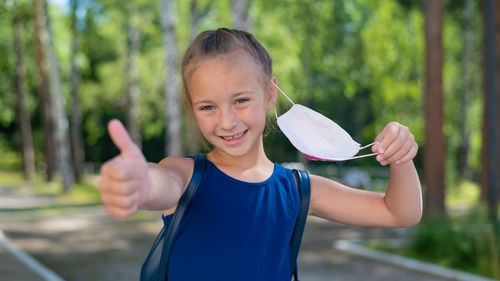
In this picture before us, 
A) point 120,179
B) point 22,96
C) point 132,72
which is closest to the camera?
point 120,179

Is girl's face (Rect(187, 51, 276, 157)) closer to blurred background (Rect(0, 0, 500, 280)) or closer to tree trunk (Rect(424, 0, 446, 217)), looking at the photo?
blurred background (Rect(0, 0, 500, 280))

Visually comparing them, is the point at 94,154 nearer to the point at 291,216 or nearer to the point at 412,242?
the point at 412,242

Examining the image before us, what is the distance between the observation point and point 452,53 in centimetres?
2683

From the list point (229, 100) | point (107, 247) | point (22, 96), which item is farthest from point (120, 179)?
point (22, 96)

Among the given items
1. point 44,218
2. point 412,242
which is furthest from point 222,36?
point 44,218

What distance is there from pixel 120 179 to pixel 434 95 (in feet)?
36.7

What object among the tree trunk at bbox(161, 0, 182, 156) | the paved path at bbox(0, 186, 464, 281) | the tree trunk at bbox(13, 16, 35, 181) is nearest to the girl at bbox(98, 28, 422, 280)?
the paved path at bbox(0, 186, 464, 281)

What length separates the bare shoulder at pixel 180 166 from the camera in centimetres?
195

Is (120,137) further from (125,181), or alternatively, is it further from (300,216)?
(300,216)

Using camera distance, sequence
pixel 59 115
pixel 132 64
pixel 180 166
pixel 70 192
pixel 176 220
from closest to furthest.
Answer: pixel 176 220 < pixel 180 166 < pixel 59 115 < pixel 70 192 < pixel 132 64

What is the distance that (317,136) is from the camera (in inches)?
82.3

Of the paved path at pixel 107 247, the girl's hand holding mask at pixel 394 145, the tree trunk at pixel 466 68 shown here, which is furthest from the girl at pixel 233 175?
the tree trunk at pixel 466 68

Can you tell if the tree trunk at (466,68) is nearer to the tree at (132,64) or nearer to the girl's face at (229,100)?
the tree at (132,64)

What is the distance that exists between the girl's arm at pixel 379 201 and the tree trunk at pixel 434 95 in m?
10.1
